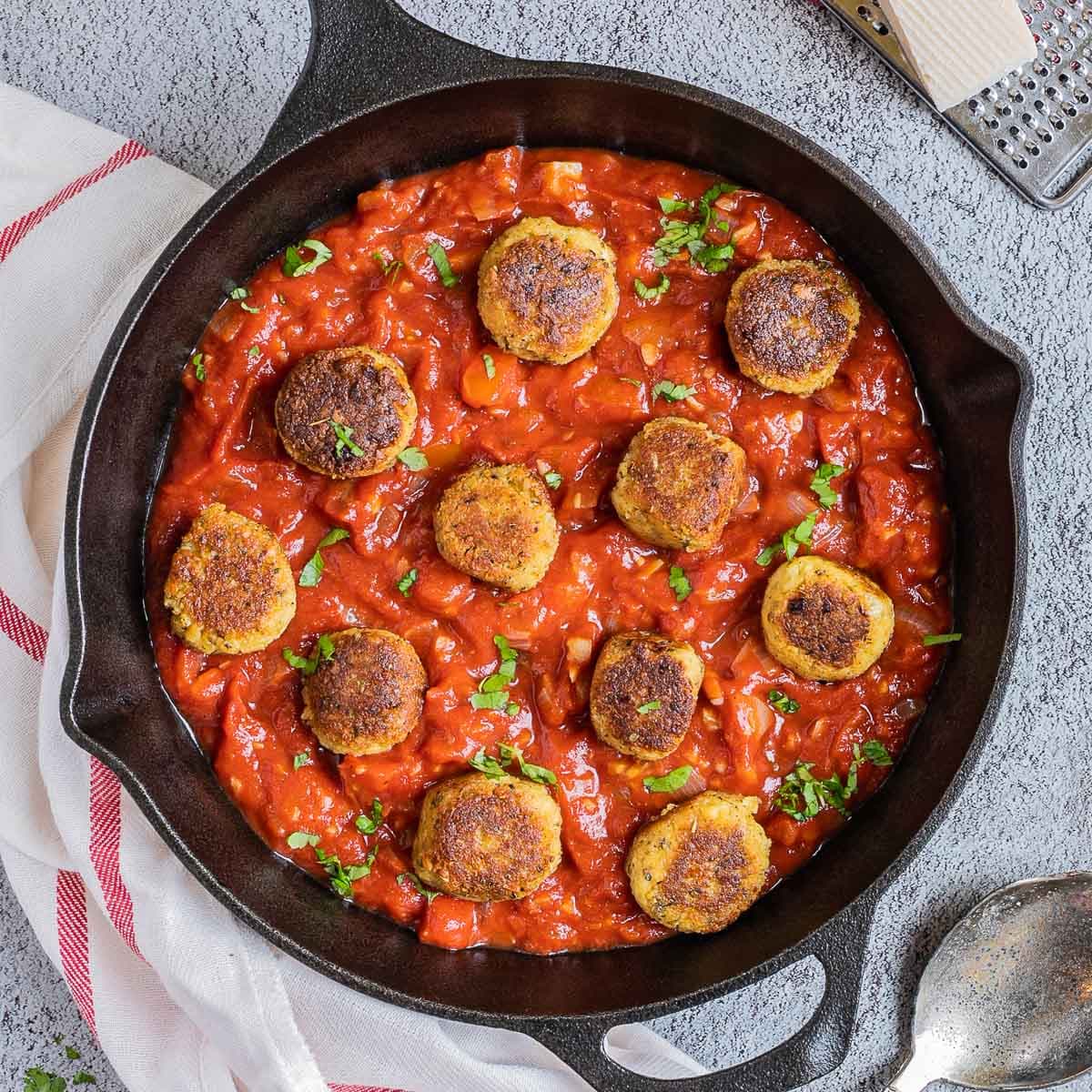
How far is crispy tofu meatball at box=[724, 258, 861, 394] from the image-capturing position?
3.61m

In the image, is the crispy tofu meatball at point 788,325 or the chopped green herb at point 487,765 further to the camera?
the chopped green herb at point 487,765

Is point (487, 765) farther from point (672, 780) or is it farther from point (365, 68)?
point (365, 68)

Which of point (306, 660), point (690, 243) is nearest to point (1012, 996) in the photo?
point (306, 660)

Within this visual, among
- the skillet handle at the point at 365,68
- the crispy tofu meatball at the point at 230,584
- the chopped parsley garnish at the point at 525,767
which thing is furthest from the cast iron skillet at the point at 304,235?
the chopped parsley garnish at the point at 525,767

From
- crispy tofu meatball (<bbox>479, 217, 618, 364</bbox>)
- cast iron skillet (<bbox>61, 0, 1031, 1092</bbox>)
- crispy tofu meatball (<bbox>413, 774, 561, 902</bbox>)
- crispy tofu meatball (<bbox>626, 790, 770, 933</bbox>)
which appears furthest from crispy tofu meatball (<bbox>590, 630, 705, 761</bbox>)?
crispy tofu meatball (<bbox>479, 217, 618, 364</bbox>)

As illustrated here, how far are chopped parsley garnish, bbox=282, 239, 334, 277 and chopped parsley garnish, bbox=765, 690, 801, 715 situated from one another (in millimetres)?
2057

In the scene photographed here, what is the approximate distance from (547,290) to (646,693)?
129 cm

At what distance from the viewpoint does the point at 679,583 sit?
3717 millimetres

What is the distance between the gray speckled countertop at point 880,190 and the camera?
4.15 metres

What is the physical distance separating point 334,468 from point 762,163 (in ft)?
5.69

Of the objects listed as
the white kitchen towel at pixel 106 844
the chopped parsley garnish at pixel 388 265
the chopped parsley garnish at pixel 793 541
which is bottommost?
the white kitchen towel at pixel 106 844

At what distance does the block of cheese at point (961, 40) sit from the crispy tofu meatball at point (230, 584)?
2.79 meters

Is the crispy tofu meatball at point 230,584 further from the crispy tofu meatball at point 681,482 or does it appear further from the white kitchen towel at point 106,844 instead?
the crispy tofu meatball at point 681,482

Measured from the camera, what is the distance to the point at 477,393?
12.2 feet
